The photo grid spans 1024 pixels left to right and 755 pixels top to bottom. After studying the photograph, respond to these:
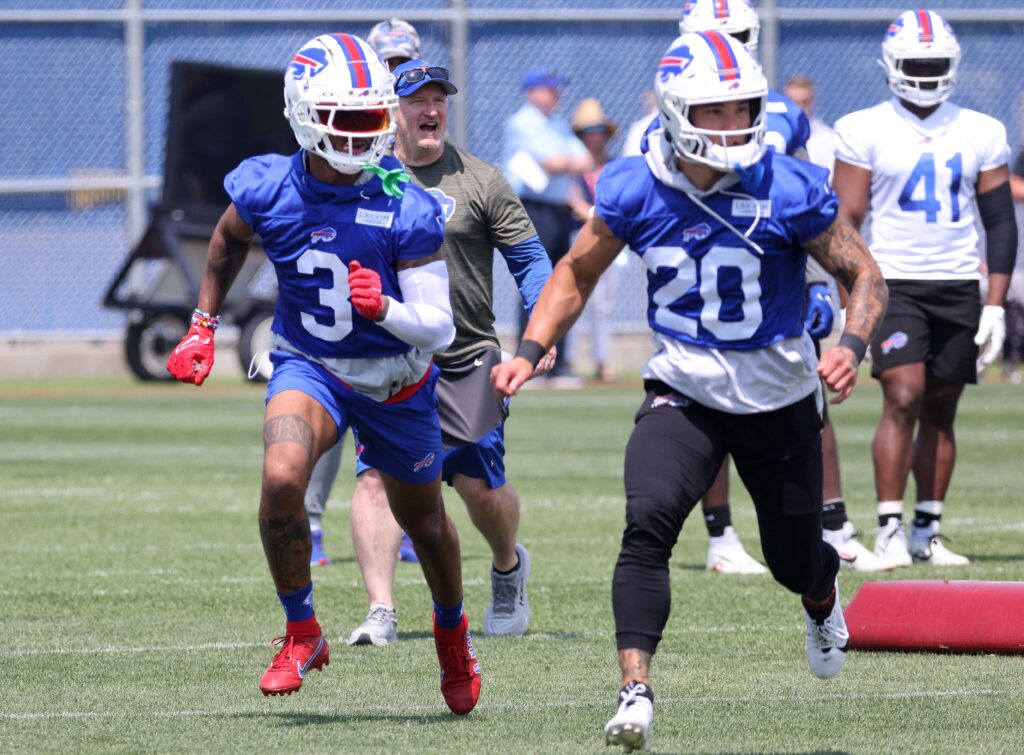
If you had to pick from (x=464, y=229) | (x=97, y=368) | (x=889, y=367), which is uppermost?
(x=464, y=229)

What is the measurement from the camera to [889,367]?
29.0ft

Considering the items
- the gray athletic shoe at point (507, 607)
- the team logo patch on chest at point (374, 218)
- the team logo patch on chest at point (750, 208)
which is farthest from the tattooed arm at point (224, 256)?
the gray athletic shoe at point (507, 607)

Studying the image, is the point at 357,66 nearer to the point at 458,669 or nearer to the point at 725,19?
the point at 458,669

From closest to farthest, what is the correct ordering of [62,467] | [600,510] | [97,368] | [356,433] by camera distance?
[356,433]
[600,510]
[62,467]
[97,368]

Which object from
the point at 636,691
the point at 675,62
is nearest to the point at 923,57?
the point at 675,62

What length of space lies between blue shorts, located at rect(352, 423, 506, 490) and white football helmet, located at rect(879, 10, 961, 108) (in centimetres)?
273

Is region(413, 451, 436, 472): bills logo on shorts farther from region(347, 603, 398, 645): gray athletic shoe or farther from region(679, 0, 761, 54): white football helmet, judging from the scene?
region(679, 0, 761, 54): white football helmet

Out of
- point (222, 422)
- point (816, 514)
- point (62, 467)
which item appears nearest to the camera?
point (816, 514)

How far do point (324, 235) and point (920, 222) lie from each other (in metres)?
3.90

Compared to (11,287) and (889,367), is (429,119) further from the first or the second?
(11,287)

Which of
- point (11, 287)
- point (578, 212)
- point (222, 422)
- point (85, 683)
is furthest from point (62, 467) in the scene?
point (11, 287)

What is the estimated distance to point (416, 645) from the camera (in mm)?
6914

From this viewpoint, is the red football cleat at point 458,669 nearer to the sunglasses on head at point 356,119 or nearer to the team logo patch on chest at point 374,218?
the team logo patch on chest at point 374,218

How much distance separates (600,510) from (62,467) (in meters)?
4.10
